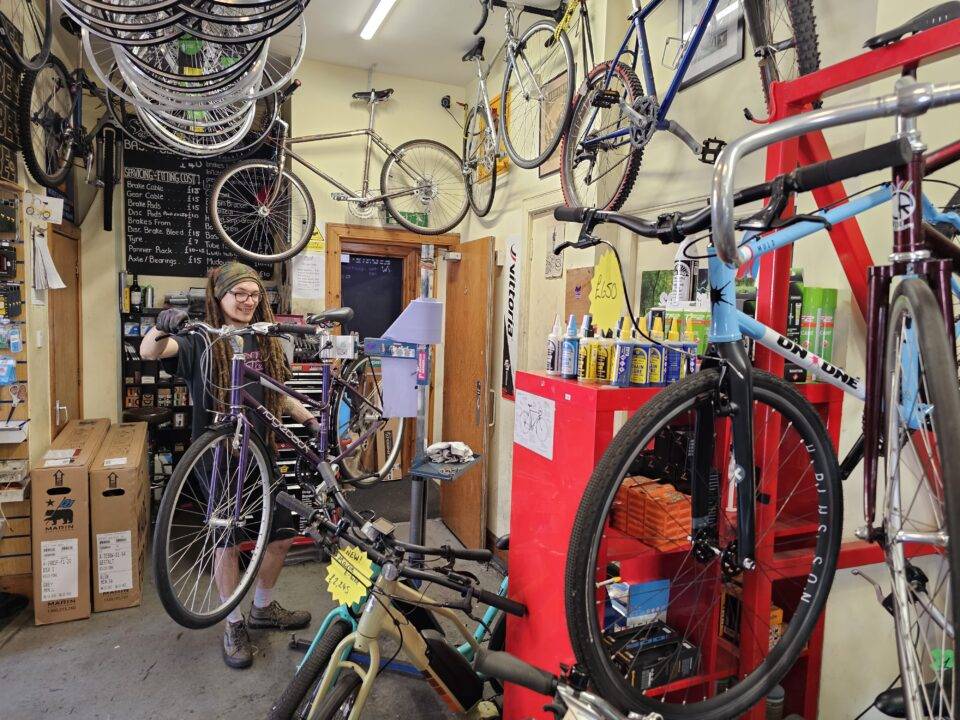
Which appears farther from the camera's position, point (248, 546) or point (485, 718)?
point (248, 546)

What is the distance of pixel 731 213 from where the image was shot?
74cm

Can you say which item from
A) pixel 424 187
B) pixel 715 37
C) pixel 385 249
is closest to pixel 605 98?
pixel 715 37

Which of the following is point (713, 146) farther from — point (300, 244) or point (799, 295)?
point (300, 244)

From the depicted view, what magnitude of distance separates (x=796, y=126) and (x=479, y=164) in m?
3.53

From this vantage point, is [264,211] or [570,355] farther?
[264,211]

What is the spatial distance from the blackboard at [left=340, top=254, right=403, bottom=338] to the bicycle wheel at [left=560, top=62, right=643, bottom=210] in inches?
94.5

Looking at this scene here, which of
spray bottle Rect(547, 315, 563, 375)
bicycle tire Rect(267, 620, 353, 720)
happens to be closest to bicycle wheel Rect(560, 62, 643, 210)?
spray bottle Rect(547, 315, 563, 375)

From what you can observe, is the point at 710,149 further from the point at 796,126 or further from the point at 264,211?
the point at 264,211

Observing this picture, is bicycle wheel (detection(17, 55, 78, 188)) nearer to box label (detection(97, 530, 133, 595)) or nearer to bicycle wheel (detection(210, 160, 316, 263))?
bicycle wheel (detection(210, 160, 316, 263))

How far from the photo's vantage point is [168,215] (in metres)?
4.21

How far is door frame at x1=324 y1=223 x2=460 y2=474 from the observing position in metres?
4.26

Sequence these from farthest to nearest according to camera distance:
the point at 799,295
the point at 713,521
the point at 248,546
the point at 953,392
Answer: the point at 248,546 < the point at 799,295 < the point at 713,521 < the point at 953,392

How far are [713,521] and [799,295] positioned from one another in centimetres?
75

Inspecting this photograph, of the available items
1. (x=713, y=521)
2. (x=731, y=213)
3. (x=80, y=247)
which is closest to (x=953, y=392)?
(x=731, y=213)
